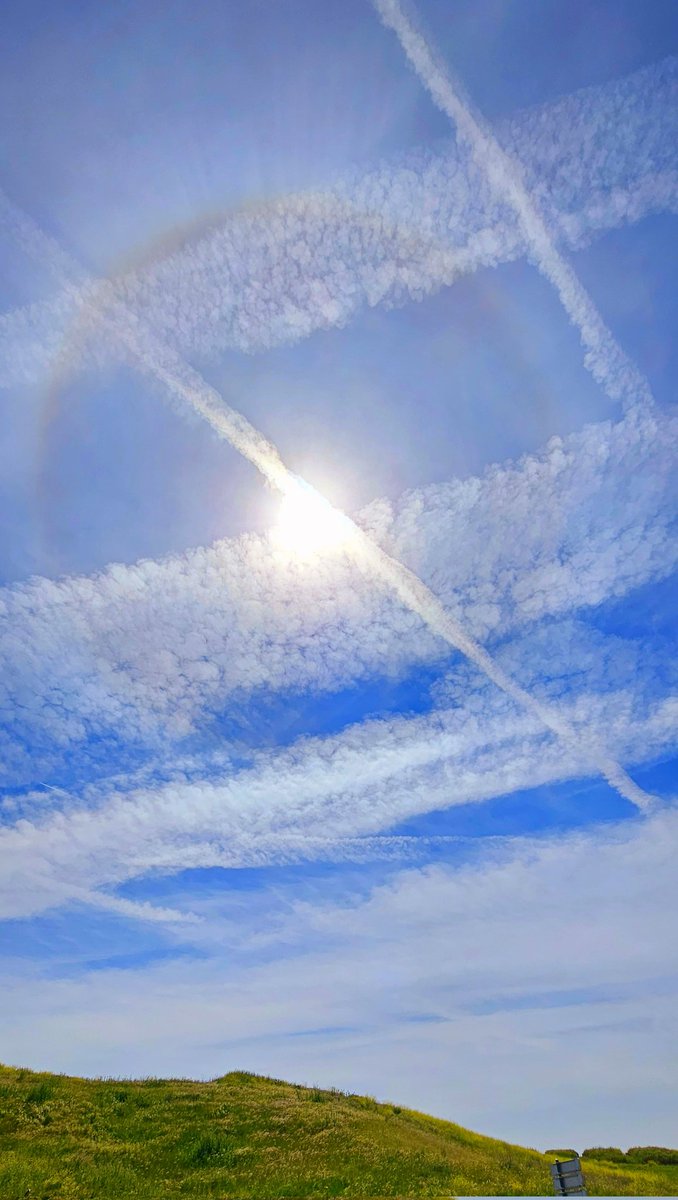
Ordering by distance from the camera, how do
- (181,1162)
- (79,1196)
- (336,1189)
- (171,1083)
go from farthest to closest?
(171,1083), (181,1162), (336,1189), (79,1196)

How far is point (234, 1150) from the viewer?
2859 centimetres

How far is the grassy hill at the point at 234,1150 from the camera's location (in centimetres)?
2569

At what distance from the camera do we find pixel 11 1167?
25.6 m

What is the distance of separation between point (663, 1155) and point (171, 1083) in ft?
92.3

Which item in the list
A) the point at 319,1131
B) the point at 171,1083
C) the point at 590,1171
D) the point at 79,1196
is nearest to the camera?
the point at 79,1196

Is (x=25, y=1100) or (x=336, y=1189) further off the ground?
(x=25, y=1100)

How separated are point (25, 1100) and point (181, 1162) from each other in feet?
32.4

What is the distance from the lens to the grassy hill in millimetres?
25688

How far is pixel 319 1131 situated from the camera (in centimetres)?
3152

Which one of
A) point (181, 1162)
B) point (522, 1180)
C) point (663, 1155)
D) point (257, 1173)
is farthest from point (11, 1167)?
point (663, 1155)

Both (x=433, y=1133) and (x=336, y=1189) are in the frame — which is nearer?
(x=336, y=1189)

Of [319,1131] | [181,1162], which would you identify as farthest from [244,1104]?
[181,1162]

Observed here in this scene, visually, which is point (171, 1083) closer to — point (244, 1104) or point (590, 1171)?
point (244, 1104)

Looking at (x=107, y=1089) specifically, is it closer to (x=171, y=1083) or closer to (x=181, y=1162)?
(x=171, y=1083)
